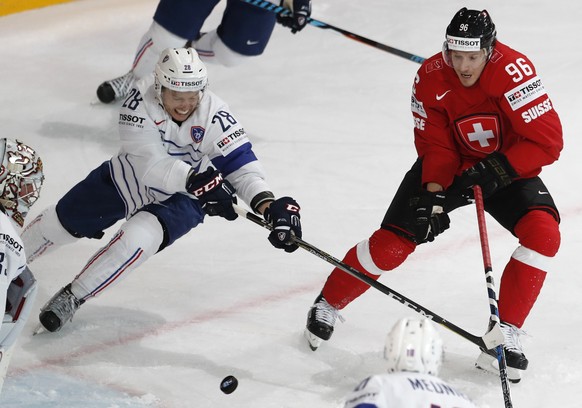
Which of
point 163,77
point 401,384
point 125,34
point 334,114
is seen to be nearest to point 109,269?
point 163,77

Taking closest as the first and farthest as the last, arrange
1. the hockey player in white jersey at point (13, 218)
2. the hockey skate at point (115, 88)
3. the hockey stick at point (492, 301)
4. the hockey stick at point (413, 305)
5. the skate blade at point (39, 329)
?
the hockey player in white jersey at point (13, 218) < the hockey stick at point (492, 301) < the hockey stick at point (413, 305) < the skate blade at point (39, 329) < the hockey skate at point (115, 88)

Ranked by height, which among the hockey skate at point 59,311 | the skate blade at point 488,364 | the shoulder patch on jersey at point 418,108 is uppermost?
the shoulder patch on jersey at point 418,108

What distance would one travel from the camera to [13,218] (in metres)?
2.81

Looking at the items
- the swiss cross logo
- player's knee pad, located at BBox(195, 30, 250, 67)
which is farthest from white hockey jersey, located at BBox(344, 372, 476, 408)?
player's knee pad, located at BBox(195, 30, 250, 67)

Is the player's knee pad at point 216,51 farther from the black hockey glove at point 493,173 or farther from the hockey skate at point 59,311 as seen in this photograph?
the black hockey glove at point 493,173

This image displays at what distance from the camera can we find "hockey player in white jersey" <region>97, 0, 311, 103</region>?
17.0 ft

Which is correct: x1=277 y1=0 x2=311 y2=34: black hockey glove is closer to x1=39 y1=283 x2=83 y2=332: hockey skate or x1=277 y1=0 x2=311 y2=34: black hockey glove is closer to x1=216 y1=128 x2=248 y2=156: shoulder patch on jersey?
x1=216 y1=128 x2=248 y2=156: shoulder patch on jersey

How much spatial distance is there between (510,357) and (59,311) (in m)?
1.40

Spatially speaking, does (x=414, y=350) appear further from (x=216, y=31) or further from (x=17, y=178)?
(x=216, y=31)

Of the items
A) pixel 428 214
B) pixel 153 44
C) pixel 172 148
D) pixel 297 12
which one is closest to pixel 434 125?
pixel 428 214

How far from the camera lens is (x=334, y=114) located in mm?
5555


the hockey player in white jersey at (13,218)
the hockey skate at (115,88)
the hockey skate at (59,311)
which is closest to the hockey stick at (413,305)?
the hockey skate at (59,311)

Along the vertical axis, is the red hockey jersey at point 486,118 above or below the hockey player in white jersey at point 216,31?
above

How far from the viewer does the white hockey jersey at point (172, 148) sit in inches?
142
